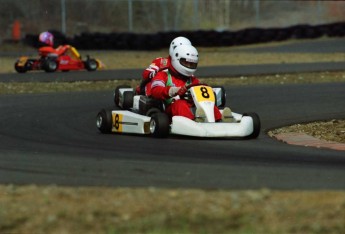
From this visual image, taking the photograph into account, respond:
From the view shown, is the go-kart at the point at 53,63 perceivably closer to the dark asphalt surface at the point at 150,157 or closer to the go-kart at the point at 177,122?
the dark asphalt surface at the point at 150,157

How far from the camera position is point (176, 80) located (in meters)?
11.3

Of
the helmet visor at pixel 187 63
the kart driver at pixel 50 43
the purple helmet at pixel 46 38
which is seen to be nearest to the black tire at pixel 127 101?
the helmet visor at pixel 187 63

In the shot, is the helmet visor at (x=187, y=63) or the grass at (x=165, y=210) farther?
the helmet visor at (x=187, y=63)

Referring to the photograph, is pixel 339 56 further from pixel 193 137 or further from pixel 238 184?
pixel 238 184

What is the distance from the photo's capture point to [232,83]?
18.8 m

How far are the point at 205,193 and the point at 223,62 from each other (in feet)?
65.8

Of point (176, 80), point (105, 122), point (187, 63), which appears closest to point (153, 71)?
point (176, 80)

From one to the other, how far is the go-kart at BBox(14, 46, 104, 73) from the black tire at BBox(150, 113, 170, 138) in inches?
494

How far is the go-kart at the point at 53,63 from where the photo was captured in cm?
2284

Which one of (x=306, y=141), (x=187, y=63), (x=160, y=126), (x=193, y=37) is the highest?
(x=187, y=63)

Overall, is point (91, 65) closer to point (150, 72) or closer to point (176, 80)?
point (150, 72)

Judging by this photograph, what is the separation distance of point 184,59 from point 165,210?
5.05 meters

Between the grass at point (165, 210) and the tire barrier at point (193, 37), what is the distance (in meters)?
24.7

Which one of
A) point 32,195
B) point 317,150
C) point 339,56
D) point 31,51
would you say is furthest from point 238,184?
point 31,51
